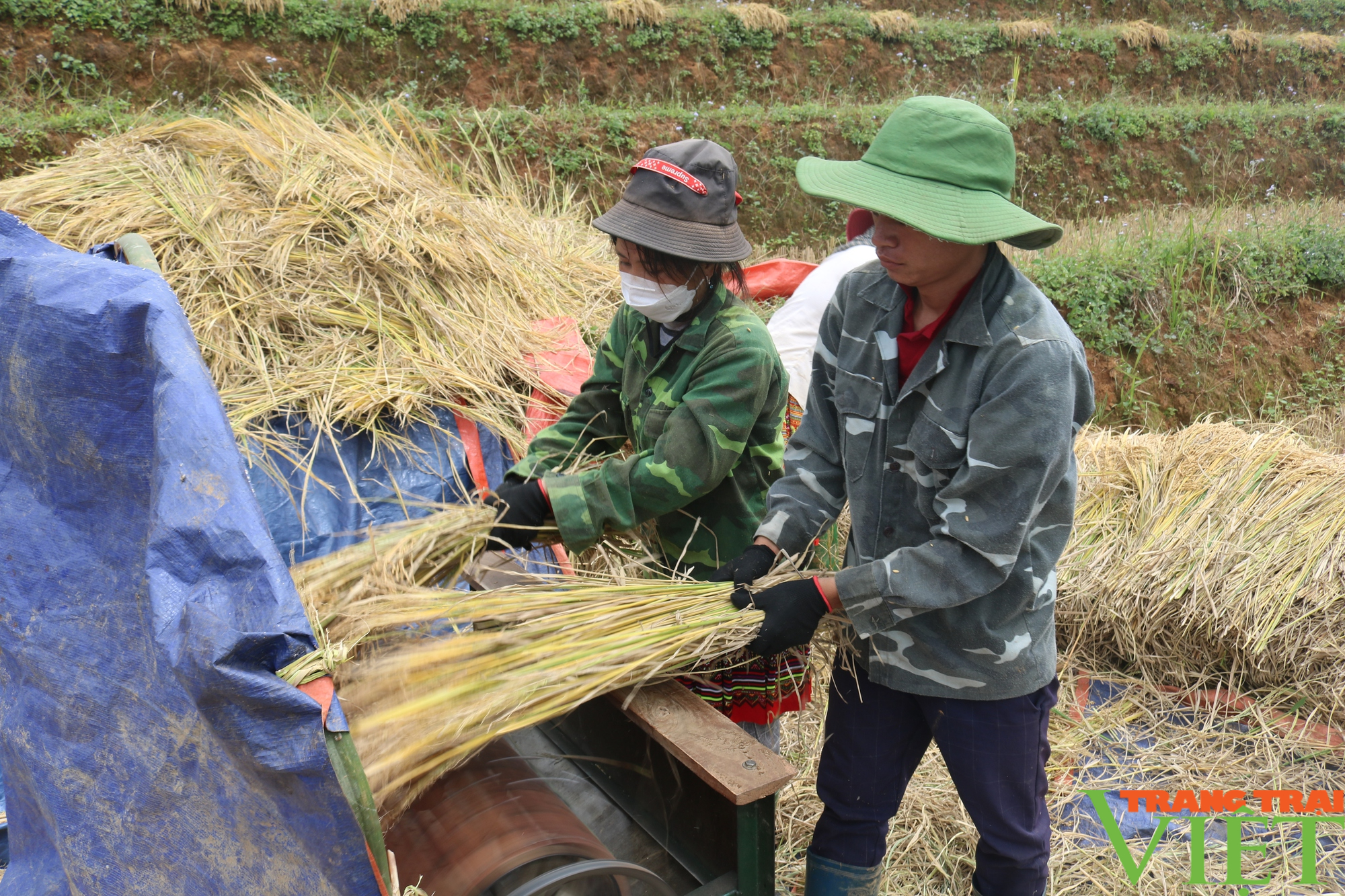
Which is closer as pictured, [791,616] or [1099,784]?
[791,616]

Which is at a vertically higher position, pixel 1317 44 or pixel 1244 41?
pixel 1244 41

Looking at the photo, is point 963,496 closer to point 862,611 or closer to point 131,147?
point 862,611

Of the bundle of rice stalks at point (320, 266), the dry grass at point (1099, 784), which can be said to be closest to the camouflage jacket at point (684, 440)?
Answer: the dry grass at point (1099, 784)

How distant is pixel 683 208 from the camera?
5.88ft

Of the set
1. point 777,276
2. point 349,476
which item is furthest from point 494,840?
point 777,276

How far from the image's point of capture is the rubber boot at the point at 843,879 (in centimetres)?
174

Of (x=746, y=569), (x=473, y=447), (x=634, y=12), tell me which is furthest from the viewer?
(x=634, y=12)

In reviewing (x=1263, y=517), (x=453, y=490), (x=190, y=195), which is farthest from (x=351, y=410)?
(x=1263, y=517)

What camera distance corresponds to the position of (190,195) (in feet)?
10.5

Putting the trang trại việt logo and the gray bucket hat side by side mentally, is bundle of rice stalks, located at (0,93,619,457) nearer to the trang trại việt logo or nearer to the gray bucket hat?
the gray bucket hat

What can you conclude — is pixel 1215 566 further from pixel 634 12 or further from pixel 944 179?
pixel 634 12

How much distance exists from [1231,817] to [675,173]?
230cm

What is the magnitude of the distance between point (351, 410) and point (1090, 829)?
2380 mm

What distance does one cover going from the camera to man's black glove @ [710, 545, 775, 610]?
65.1 inches
